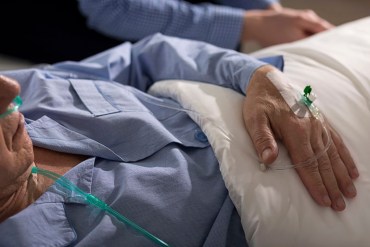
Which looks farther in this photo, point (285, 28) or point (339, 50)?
point (285, 28)

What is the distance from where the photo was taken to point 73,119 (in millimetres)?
835

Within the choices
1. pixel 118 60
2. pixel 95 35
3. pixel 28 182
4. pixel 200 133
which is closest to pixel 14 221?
pixel 28 182

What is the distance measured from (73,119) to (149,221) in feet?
0.80

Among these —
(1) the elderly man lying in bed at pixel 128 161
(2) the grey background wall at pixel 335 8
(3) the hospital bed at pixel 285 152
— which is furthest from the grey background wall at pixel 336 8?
(1) the elderly man lying in bed at pixel 128 161

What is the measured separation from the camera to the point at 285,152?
0.78 meters

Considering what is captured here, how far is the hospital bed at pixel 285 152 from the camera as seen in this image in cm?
71

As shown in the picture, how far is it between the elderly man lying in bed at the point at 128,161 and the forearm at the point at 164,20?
48cm

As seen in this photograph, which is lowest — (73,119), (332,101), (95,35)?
(95,35)

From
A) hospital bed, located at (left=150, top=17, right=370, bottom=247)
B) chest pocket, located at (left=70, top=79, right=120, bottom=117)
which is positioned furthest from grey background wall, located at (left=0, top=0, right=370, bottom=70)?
chest pocket, located at (left=70, top=79, right=120, bottom=117)

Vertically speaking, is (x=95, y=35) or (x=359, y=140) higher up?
(x=359, y=140)

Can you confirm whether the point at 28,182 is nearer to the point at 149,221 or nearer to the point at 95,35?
the point at 149,221

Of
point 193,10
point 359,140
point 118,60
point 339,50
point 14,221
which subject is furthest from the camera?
point 193,10

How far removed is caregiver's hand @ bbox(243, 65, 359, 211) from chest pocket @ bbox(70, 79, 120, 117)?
0.25 m

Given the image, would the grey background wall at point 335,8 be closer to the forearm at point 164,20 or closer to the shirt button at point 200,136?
the forearm at point 164,20
